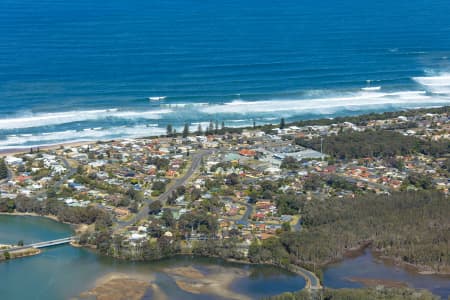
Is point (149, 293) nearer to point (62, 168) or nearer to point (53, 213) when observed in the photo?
point (53, 213)

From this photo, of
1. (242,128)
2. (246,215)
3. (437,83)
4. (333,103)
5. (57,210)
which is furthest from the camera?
(437,83)

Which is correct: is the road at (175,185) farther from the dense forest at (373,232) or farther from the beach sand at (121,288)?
the dense forest at (373,232)

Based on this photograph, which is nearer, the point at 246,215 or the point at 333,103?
the point at 246,215

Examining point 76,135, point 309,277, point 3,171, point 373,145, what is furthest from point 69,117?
point 309,277

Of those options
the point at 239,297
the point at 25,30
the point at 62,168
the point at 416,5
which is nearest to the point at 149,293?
the point at 239,297

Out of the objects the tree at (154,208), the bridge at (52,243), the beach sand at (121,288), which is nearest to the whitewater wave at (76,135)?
the tree at (154,208)

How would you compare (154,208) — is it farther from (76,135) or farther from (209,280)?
(76,135)
